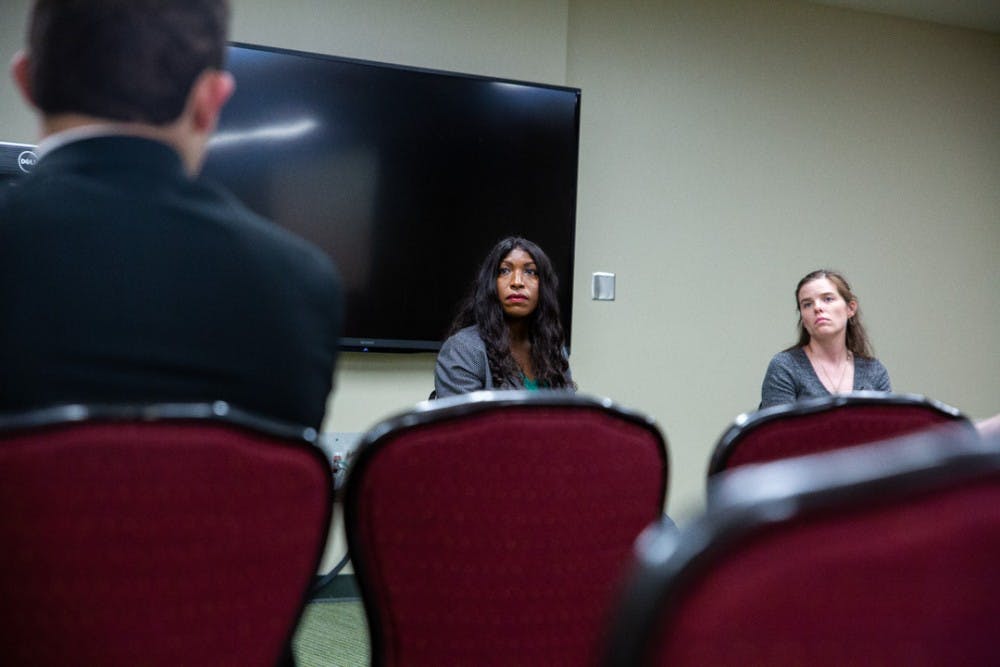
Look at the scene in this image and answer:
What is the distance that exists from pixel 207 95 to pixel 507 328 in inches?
96.5

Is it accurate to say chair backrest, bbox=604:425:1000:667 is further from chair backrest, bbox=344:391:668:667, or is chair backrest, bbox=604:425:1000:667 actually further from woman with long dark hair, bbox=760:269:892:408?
woman with long dark hair, bbox=760:269:892:408

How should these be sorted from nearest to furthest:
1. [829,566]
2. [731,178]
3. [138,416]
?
[829,566] < [138,416] < [731,178]

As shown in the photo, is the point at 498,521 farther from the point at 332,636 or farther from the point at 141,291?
the point at 332,636

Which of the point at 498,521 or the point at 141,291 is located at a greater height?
the point at 141,291

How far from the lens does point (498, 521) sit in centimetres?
118

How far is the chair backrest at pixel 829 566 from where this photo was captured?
446 mm

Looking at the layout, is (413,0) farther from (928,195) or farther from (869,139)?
(928,195)

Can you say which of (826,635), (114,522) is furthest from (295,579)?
(826,635)

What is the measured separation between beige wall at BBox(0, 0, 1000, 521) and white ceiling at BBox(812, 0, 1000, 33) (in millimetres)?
74

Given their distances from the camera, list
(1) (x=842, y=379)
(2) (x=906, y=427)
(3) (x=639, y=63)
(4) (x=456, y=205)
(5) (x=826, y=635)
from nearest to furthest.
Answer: (5) (x=826, y=635) → (2) (x=906, y=427) → (1) (x=842, y=379) → (4) (x=456, y=205) → (3) (x=639, y=63)

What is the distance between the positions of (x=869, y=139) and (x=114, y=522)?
5318mm

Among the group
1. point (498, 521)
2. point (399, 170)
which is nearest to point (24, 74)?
point (498, 521)

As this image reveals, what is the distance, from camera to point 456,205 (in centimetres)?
429

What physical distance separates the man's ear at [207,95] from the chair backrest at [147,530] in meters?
0.39
